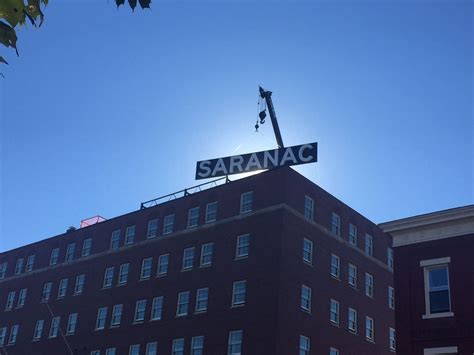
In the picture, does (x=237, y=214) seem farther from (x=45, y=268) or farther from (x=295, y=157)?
(x=45, y=268)

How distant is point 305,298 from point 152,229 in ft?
59.0

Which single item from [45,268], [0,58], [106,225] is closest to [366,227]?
[106,225]

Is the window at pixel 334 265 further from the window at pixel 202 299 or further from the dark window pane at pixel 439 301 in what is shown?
the dark window pane at pixel 439 301

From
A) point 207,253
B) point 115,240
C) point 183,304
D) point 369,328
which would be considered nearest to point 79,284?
point 115,240

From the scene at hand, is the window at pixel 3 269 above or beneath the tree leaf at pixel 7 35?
above

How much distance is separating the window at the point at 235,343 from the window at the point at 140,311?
1145cm

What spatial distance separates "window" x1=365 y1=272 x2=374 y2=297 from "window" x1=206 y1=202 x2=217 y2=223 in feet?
50.9

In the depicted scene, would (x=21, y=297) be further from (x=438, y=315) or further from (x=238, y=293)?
(x=438, y=315)

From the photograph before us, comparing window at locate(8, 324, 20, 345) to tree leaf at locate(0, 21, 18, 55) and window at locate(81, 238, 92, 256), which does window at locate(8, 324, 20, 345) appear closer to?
window at locate(81, 238, 92, 256)

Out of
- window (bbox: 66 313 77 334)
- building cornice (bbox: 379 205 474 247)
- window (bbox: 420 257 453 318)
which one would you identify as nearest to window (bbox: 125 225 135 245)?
window (bbox: 66 313 77 334)

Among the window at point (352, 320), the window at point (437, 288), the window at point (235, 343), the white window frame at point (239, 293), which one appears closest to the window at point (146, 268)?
the white window frame at point (239, 293)

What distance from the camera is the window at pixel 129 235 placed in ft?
216

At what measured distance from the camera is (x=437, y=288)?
95.5 feet

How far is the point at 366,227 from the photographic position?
6519 cm
